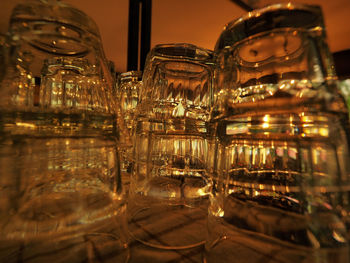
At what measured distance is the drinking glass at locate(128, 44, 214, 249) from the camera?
0.97 feet

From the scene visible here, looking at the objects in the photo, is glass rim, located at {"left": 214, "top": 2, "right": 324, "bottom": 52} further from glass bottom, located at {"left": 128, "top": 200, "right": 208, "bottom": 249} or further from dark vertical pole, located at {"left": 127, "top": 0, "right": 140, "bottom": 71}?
dark vertical pole, located at {"left": 127, "top": 0, "right": 140, "bottom": 71}

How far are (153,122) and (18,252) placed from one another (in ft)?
0.67

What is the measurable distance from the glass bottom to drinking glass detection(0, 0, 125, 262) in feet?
0.12

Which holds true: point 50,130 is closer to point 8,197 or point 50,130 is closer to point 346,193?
point 8,197

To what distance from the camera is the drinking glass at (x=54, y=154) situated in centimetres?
18

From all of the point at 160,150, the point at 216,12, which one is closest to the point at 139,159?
the point at 160,150

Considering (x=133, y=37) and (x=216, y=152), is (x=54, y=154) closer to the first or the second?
(x=216, y=152)

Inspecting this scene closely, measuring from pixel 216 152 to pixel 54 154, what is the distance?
16 centimetres

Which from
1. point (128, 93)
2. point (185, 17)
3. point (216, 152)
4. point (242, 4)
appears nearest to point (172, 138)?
point (216, 152)

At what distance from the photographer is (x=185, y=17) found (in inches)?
62.2

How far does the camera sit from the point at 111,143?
0.69 feet

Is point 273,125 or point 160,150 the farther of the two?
point 160,150

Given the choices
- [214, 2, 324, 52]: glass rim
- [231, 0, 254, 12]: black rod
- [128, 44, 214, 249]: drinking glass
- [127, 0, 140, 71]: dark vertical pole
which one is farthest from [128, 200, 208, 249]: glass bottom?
[231, 0, 254, 12]: black rod

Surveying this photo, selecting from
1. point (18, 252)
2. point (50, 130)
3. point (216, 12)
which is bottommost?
point (18, 252)
